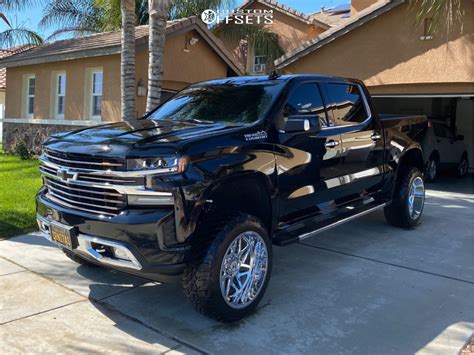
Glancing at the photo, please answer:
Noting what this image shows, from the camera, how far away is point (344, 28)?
12508 millimetres

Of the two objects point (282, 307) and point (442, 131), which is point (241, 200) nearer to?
point (282, 307)

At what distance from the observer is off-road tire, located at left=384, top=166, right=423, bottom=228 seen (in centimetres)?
704

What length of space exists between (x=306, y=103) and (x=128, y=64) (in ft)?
19.7

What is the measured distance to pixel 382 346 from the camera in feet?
12.5

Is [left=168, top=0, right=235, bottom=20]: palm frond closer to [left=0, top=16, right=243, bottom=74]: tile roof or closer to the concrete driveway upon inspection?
[left=0, top=16, right=243, bottom=74]: tile roof

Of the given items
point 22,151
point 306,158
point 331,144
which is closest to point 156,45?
point 331,144

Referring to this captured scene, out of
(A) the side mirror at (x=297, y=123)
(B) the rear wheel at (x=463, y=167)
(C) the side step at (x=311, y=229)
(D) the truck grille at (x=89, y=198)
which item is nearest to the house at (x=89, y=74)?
(B) the rear wheel at (x=463, y=167)

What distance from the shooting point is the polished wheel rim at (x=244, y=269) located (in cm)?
401

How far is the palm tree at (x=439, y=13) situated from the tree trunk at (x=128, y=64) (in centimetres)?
616

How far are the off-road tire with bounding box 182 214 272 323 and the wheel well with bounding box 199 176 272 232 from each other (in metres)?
0.14

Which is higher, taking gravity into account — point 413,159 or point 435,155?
point 413,159

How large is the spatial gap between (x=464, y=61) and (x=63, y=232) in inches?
389

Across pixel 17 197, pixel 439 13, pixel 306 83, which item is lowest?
pixel 17 197

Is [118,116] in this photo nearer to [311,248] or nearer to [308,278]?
[311,248]
